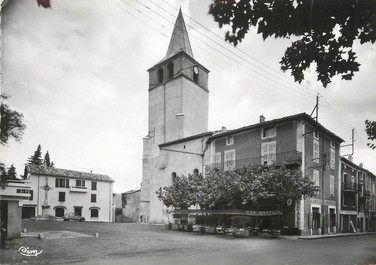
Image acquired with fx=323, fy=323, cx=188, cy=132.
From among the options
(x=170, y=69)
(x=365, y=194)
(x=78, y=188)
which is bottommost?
(x=78, y=188)

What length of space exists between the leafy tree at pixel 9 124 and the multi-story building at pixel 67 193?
115ft

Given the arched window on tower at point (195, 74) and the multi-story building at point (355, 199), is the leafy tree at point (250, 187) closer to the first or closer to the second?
the multi-story building at point (355, 199)

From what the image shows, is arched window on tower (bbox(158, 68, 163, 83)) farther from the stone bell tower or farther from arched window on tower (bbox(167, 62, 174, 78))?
arched window on tower (bbox(167, 62, 174, 78))

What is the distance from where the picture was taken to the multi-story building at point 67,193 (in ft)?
130

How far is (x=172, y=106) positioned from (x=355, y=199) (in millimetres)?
22090

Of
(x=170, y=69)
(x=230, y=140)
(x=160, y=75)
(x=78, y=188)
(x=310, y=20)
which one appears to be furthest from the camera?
(x=78, y=188)

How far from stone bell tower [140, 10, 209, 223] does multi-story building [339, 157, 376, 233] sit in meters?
16.8

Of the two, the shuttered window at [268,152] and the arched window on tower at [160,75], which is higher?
the arched window on tower at [160,75]

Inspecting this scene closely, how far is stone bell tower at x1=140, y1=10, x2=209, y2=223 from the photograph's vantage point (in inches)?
1485

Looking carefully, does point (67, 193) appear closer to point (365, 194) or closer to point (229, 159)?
point (229, 159)

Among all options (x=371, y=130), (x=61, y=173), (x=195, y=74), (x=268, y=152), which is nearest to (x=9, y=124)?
(x=371, y=130)

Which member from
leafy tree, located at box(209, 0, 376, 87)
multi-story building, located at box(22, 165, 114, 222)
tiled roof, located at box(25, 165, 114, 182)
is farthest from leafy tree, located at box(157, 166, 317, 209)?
multi-story building, located at box(22, 165, 114, 222)

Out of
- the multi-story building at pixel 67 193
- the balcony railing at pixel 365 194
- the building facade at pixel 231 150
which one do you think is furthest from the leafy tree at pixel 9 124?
the balcony railing at pixel 365 194

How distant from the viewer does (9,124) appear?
6074 millimetres
